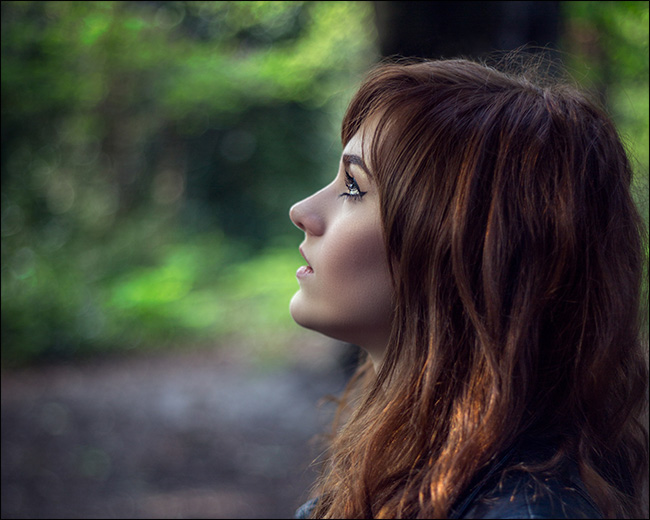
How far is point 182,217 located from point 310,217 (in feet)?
30.9

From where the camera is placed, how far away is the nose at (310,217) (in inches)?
66.4

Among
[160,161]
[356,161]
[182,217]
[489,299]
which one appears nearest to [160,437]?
[356,161]

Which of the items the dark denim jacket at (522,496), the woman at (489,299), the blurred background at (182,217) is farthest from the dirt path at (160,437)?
the dark denim jacket at (522,496)

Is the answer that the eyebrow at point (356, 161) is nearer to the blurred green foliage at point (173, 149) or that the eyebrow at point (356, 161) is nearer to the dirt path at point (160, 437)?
the blurred green foliage at point (173, 149)

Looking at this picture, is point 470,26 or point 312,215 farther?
point 470,26

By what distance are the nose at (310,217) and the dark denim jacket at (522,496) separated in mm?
777

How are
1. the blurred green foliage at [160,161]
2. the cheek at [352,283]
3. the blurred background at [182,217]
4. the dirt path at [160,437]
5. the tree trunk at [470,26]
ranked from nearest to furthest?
the cheek at [352,283] → the tree trunk at [470,26] → the blurred background at [182,217] → the dirt path at [160,437] → the blurred green foliage at [160,161]

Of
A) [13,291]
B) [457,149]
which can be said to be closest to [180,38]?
[13,291]

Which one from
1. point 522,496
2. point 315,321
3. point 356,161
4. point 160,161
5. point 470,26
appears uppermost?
point 470,26

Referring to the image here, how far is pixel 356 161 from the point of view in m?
1.65

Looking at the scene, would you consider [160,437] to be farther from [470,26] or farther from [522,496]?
[522,496]

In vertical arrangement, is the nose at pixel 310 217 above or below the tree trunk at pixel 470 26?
below

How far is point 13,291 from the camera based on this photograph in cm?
740

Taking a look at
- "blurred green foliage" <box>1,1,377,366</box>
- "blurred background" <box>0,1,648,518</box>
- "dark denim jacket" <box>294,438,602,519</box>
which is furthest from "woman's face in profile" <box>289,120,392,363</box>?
"blurred green foliage" <box>1,1,377,366</box>
